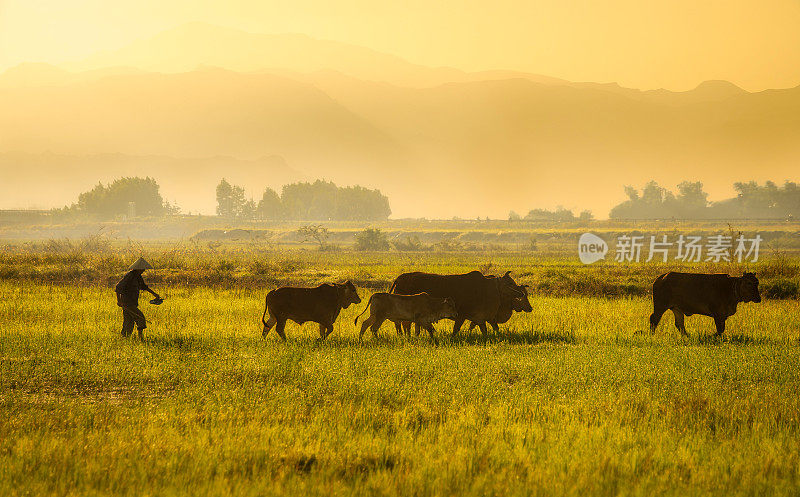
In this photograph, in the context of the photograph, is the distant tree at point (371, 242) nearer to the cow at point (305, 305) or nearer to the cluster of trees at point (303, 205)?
the cow at point (305, 305)

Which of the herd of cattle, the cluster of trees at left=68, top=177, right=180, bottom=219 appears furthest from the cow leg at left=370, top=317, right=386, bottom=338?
the cluster of trees at left=68, top=177, right=180, bottom=219

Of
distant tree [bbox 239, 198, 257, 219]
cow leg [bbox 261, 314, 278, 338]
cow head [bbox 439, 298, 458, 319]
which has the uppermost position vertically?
distant tree [bbox 239, 198, 257, 219]

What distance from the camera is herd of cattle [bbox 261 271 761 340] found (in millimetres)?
15672

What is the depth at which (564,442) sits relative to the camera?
28.3 feet

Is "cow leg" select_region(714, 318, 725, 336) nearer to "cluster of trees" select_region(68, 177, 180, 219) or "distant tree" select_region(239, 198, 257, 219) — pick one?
"cluster of trees" select_region(68, 177, 180, 219)

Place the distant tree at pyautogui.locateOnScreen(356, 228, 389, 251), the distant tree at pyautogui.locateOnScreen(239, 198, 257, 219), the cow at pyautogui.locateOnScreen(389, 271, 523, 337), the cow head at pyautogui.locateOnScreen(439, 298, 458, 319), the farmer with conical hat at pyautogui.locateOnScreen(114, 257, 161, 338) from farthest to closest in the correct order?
the distant tree at pyautogui.locateOnScreen(239, 198, 257, 219) < the distant tree at pyautogui.locateOnScreen(356, 228, 389, 251) < the cow at pyautogui.locateOnScreen(389, 271, 523, 337) < the cow head at pyautogui.locateOnScreen(439, 298, 458, 319) < the farmer with conical hat at pyautogui.locateOnScreen(114, 257, 161, 338)

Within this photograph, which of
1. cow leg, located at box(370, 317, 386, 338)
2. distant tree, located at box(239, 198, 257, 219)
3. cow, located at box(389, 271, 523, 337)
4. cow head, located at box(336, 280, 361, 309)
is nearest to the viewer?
cow leg, located at box(370, 317, 386, 338)

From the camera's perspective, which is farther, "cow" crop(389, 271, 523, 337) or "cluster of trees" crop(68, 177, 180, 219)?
"cluster of trees" crop(68, 177, 180, 219)

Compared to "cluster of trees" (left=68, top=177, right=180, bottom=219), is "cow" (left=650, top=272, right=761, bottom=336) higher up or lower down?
lower down

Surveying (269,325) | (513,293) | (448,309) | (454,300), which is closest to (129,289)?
(269,325)

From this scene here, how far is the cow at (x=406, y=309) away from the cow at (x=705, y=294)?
19.1ft

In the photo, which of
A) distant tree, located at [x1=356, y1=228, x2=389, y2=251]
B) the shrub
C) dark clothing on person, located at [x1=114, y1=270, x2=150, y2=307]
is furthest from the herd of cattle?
distant tree, located at [x1=356, y1=228, x2=389, y2=251]

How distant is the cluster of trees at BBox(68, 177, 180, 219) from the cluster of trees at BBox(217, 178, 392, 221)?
17972 mm

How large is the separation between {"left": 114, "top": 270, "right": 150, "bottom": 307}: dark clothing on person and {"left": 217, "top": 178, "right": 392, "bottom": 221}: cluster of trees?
161 meters
